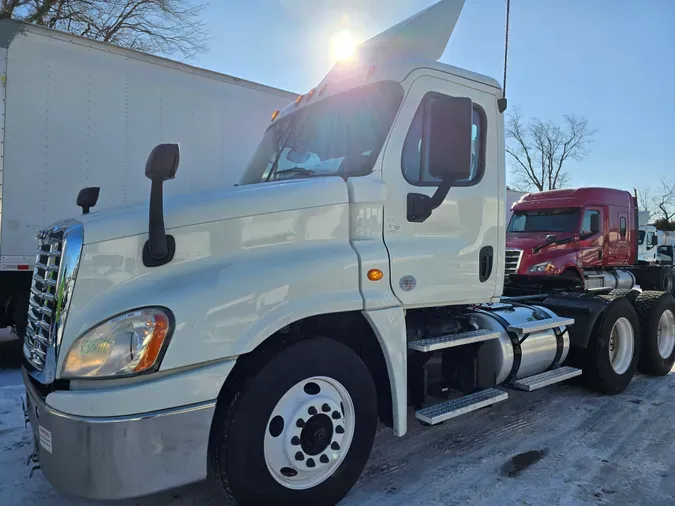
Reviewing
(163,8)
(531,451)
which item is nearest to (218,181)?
(531,451)

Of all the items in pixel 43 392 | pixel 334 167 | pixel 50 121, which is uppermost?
pixel 50 121

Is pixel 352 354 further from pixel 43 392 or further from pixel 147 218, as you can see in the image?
pixel 43 392

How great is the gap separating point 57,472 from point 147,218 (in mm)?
1246

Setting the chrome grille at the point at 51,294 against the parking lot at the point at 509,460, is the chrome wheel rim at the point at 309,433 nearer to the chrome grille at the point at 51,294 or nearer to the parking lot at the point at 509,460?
the parking lot at the point at 509,460

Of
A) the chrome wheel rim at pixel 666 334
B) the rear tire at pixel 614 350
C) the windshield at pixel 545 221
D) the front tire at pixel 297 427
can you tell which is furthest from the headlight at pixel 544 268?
the front tire at pixel 297 427

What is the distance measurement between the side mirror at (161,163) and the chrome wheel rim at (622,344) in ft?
17.6

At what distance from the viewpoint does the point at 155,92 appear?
6.75 meters

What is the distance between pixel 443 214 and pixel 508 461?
190 centimetres

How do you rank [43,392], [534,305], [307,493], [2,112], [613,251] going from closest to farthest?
1. [43,392]
2. [307,493]
3. [534,305]
4. [2,112]
5. [613,251]

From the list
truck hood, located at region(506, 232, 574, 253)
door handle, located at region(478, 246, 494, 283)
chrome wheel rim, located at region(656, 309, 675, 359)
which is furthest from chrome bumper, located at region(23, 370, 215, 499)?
truck hood, located at region(506, 232, 574, 253)

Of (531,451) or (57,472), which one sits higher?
(57,472)

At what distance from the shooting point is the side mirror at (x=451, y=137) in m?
3.11

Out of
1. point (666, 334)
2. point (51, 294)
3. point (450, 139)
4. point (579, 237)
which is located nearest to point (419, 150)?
point (450, 139)

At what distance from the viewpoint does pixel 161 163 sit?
241cm
